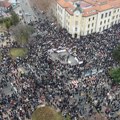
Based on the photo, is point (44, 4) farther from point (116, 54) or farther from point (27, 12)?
point (116, 54)

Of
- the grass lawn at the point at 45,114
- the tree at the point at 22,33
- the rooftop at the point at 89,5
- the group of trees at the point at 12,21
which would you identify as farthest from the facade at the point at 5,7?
the grass lawn at the point at 45,114

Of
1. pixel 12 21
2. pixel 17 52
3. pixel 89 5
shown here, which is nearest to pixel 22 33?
pixel 17 52

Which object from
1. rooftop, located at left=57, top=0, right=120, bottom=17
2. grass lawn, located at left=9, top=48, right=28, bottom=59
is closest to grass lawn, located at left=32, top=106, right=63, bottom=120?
grass lawn, located at left=9, top=48, right=28, bottom=59

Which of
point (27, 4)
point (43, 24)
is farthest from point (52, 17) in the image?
point (27, 4)

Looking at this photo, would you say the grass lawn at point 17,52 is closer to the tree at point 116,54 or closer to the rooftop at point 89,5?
the rooftop at point 89,5

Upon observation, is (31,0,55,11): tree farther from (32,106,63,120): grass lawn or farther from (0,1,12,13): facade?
(32,106,63,120): grass lawn

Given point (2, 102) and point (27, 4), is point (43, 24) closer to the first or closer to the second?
point (27, 4)
